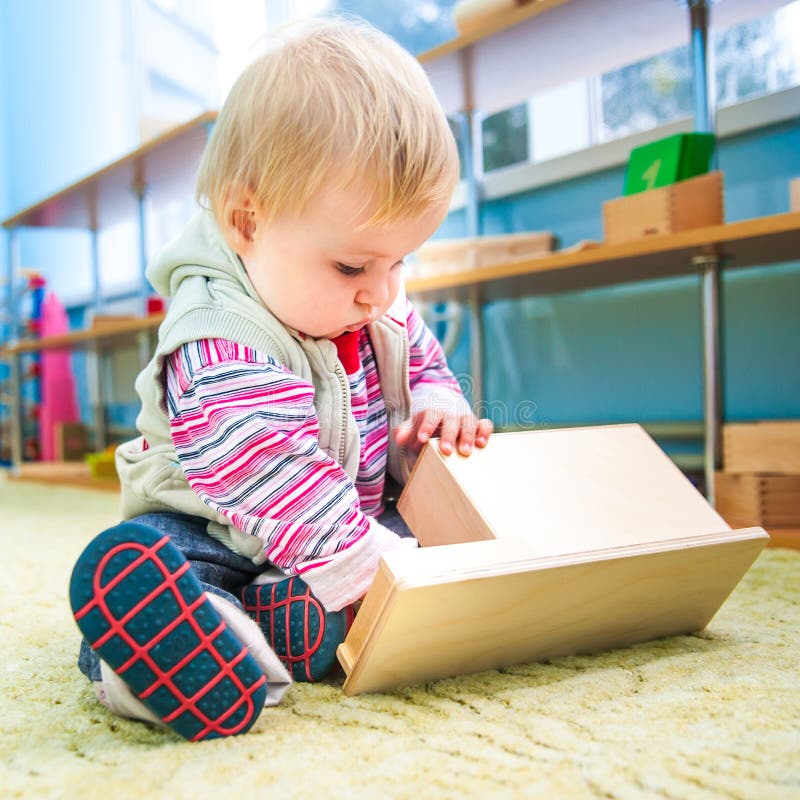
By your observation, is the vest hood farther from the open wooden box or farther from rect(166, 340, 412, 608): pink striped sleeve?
the open wooden box

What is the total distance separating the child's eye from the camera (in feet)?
1.94

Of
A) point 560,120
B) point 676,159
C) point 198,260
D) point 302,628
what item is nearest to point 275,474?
point 302,628

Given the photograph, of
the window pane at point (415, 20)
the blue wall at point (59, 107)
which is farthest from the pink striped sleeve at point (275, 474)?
the blue wall at point (59, 107)

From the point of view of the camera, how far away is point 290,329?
0.65 metres

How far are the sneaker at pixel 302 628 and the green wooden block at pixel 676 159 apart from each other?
846 mm

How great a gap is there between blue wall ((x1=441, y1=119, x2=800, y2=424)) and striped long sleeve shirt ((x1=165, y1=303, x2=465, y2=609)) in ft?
3.27

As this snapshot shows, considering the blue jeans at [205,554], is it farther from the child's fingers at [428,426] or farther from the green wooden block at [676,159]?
the green wooden block at [676,159]

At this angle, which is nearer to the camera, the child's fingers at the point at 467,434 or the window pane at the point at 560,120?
the child's fingers at the point at 467,434

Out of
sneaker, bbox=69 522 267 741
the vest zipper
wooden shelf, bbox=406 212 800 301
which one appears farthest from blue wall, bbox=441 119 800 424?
sneaker, bbox=69 522 267 741

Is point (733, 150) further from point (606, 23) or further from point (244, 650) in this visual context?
point (244, 650)

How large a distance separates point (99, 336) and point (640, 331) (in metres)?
1.45

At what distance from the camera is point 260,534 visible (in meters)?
0.58

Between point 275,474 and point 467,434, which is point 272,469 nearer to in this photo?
point 275,474

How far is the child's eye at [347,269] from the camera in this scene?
59cm
